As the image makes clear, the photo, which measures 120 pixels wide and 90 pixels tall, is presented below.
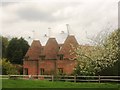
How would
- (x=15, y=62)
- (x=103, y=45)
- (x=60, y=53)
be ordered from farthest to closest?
(x=15, y=62) < (x=60, y=53) < (x=103, y=45)

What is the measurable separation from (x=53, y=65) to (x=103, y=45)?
14750mm

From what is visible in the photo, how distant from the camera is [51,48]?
49719 mm

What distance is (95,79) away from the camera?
32.9 meters

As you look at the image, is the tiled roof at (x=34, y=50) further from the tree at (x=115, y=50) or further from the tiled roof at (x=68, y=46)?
the tree at (x=115, y=50)

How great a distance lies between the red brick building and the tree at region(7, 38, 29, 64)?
9.11 meters

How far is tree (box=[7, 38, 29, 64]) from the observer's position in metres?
62.2

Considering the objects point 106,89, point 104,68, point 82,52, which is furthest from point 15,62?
point 106,89

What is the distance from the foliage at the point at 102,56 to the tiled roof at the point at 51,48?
13.8 meters

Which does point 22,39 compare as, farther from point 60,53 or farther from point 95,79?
point 95,79

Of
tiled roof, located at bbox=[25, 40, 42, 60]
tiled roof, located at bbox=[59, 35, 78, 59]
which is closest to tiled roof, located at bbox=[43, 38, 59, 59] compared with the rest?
tiled roof, located at bbox=[59, 35, 78, 59]

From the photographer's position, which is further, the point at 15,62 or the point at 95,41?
the point at 15,62

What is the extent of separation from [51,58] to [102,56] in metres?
16.2

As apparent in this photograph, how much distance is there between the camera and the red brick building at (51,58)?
46.2 m

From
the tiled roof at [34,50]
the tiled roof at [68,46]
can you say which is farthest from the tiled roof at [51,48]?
the tiled roof at [34,50]
